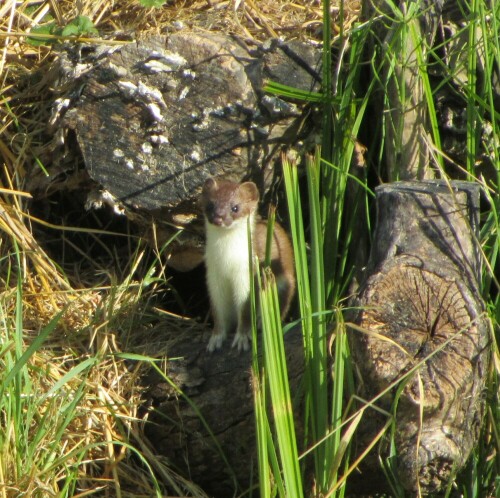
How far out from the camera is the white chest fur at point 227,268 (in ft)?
14.6

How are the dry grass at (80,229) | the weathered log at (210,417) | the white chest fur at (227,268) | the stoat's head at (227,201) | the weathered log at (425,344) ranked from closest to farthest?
the weathered log at (425,344)
the weathered log at (210,417)
the dry grass at (80,229)
the stoat's head at (227,201)
the white chest fur at (227,268)

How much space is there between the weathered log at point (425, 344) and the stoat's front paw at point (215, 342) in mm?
1081

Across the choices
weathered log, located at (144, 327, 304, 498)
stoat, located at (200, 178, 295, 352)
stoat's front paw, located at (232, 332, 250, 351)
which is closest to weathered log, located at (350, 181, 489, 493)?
weathered log, located at (144, 327, 304, 498)

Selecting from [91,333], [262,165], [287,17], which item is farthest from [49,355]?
[287,17]

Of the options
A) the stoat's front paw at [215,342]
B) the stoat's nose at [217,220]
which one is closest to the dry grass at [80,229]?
the stoat's front paw at [215,342]

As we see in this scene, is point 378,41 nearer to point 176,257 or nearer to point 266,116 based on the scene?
A: point 266,116

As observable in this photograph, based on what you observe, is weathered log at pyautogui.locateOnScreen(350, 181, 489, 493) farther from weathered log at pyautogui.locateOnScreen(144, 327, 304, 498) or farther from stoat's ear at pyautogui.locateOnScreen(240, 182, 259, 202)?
stoat's ear at pyautogui.locateOnScreen(240, 182, 259, 202)

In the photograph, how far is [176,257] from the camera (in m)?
4.96

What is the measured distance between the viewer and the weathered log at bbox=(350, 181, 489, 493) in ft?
9.69

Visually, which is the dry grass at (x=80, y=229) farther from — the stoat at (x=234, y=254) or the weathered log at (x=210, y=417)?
the stoat at (x=234, y=254)

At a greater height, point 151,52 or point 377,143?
point 151,52

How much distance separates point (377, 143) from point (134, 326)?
1.61 metres

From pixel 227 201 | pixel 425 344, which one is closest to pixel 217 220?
pixel 227 201

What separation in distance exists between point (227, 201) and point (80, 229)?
1005 mm
